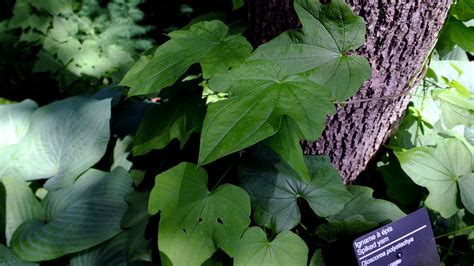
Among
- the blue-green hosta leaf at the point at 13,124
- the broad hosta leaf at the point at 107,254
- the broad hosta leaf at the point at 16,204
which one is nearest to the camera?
the broad hosta leaf at the point at 107,254

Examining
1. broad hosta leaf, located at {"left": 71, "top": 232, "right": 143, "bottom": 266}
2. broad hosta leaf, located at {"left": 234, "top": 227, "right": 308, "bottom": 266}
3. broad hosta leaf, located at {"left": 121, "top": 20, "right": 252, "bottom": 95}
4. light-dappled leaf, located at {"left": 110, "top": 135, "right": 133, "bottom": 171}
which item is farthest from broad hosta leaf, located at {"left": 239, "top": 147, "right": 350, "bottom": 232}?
light-dappled leaf, located at {"left": 110, "top": 135, "right": 133, "bottom": 171}

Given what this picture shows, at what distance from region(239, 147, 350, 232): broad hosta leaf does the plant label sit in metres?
0.11

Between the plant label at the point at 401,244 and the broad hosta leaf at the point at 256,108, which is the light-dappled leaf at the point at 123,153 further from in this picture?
the plant label at the point at 401,244

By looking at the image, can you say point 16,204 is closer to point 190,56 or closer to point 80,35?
point 190,56

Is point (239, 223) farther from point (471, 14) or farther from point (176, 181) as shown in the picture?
point (471, 14)

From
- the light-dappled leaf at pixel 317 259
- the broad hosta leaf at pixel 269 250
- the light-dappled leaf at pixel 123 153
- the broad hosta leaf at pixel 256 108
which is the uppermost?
the broad hosta leaf at pixel 256 108

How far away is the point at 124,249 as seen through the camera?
1.51 m

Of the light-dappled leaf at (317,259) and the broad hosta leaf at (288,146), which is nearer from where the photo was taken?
the broad hosta leaf at (288,146)

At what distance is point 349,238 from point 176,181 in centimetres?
47

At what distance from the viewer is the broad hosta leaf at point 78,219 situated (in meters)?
1.54

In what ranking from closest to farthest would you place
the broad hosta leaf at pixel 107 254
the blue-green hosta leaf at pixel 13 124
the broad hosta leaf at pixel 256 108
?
the broad hosta leaf at pixel 256 108, the broad hosta leaf at pixel 107 254, the blue-green hosta leaf at pixel 13 124

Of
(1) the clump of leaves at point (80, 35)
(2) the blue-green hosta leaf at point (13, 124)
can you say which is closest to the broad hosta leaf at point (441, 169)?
(2) the blue-green hosta leaf at point (13, 124)

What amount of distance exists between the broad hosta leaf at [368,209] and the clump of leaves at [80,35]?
6.53ft

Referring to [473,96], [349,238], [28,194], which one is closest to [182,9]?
[28,194]
